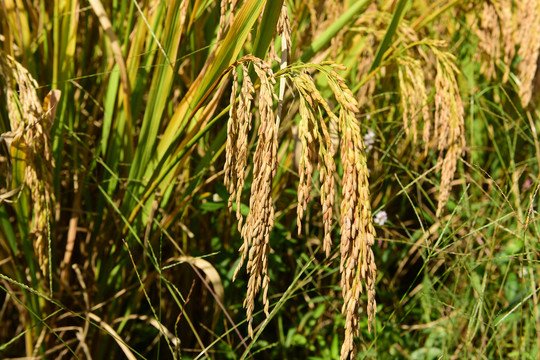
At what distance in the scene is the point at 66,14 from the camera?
1.41 meters

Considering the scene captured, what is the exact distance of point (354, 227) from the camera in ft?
2.77

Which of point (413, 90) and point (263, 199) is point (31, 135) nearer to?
point (263, 199)

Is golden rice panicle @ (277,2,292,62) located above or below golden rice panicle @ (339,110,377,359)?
Answer: above

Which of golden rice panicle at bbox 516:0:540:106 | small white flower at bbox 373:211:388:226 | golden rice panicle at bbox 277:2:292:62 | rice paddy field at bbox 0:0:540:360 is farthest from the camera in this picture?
small white flower at bbox 373:211:388:226

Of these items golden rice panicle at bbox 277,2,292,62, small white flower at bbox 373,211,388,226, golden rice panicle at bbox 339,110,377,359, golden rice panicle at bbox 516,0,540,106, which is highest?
golden rice panicle at bbox 277,2,292,62

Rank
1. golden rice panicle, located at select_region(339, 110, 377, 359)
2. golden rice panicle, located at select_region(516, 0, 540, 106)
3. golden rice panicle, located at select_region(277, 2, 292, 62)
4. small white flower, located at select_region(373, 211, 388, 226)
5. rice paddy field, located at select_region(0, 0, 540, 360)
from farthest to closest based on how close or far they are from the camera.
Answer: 1. small white flower, located at select_region(373, 211, 388, 226)
2. golden rice panicle, located at select_region(516, 0, 540, 106)
3. rice paddy field, located at select_region(0, 0, 540, 360)
4. golden rice panicle, located at select_region(277, 2, 292, 62)
5. golden rice panicle, located at select_region(339, 110, 377, 359)

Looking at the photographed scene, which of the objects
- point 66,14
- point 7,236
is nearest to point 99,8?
point 66,14

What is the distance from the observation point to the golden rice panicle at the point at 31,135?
1168 mm

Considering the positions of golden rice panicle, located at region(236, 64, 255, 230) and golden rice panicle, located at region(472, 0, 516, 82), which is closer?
golden rice panicle, located at region(236, 64, 255, 230)

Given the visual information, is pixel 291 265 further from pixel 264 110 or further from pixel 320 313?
pixel 264 110

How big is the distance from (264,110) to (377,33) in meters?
0.83

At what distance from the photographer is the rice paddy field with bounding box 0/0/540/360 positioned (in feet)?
3.92

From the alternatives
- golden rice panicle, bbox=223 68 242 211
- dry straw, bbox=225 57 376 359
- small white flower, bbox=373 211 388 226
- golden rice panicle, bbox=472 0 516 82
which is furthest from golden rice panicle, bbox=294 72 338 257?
golden rice panicle, bbox=472 0 516 82

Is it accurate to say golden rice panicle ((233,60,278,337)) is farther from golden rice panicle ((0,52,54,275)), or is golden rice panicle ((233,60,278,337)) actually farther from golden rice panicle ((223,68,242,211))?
golden rice panicle ((0,52,54,275))
